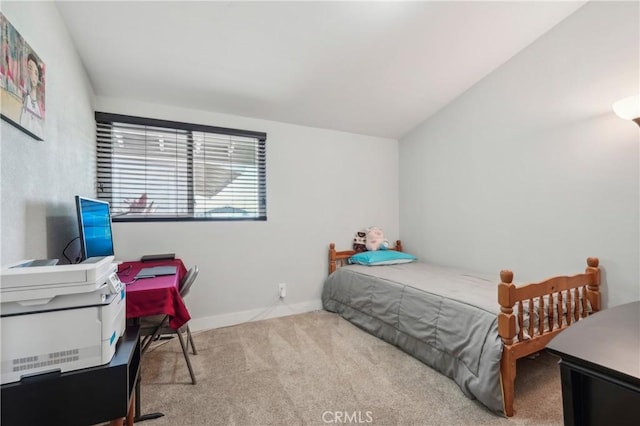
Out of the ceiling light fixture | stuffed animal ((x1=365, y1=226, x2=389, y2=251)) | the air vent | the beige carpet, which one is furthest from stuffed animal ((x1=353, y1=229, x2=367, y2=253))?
the air vent

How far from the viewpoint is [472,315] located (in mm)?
1833

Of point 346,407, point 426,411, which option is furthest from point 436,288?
point 346,407

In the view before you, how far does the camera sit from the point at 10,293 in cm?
84

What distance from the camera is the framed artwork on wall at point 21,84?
A: 1.08 meters

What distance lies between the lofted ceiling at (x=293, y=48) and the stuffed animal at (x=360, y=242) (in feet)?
4.88

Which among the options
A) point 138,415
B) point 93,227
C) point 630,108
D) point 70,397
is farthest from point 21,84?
point 630,108

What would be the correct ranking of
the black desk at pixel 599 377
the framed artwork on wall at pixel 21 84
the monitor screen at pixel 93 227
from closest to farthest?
the black desk at pixel 599 377 → the framed artwork on wall at pixel 21 84 → the monitor screen at pixel 93 227

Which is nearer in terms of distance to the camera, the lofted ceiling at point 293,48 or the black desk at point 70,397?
the black desk at point 70,397

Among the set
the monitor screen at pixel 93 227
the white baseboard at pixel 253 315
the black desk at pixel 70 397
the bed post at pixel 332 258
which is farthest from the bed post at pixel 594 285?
the monitor screen at pixel 93 227

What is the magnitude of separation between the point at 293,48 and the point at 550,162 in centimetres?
227

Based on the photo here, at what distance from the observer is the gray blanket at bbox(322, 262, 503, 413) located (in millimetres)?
1691

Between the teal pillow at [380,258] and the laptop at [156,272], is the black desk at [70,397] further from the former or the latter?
the teal pillow at [380,258]

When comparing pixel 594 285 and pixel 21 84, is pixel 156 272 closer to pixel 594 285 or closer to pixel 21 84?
pixel 21 84

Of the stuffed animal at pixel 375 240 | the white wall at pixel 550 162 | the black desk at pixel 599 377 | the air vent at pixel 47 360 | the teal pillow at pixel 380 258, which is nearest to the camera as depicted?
the black desk at pixel 599 377
